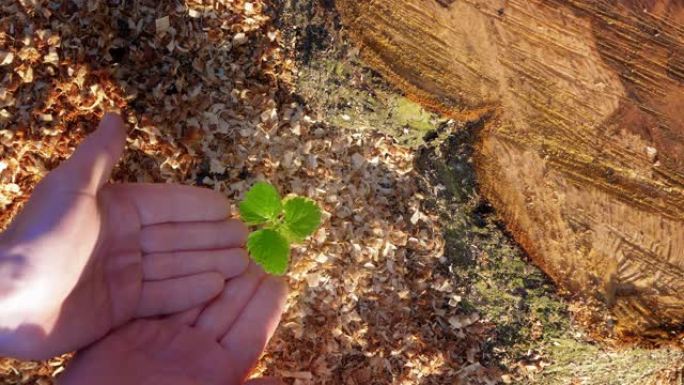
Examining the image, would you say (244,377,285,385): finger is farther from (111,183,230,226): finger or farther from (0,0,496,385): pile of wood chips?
(111,183,230,226): finger

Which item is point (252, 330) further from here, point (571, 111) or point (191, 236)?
point (571, 111)

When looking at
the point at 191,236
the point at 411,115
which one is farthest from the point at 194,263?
the point at 411,115

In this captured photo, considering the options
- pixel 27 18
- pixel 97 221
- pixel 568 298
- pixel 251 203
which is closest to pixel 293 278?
pixel 251 203

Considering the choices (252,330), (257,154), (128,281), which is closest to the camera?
(128,281)

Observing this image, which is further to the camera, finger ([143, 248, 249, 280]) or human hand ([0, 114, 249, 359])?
finger ([143, 248, 249, 280])

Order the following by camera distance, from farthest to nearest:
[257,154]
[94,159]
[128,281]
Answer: [257,154]
[128,281]
[94,159]

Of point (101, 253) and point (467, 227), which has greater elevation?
point (467, 227)

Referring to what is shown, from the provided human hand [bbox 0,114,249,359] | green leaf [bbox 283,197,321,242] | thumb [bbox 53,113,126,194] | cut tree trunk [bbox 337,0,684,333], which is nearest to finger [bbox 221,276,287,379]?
human hand [bbox 0,114,249,359]
